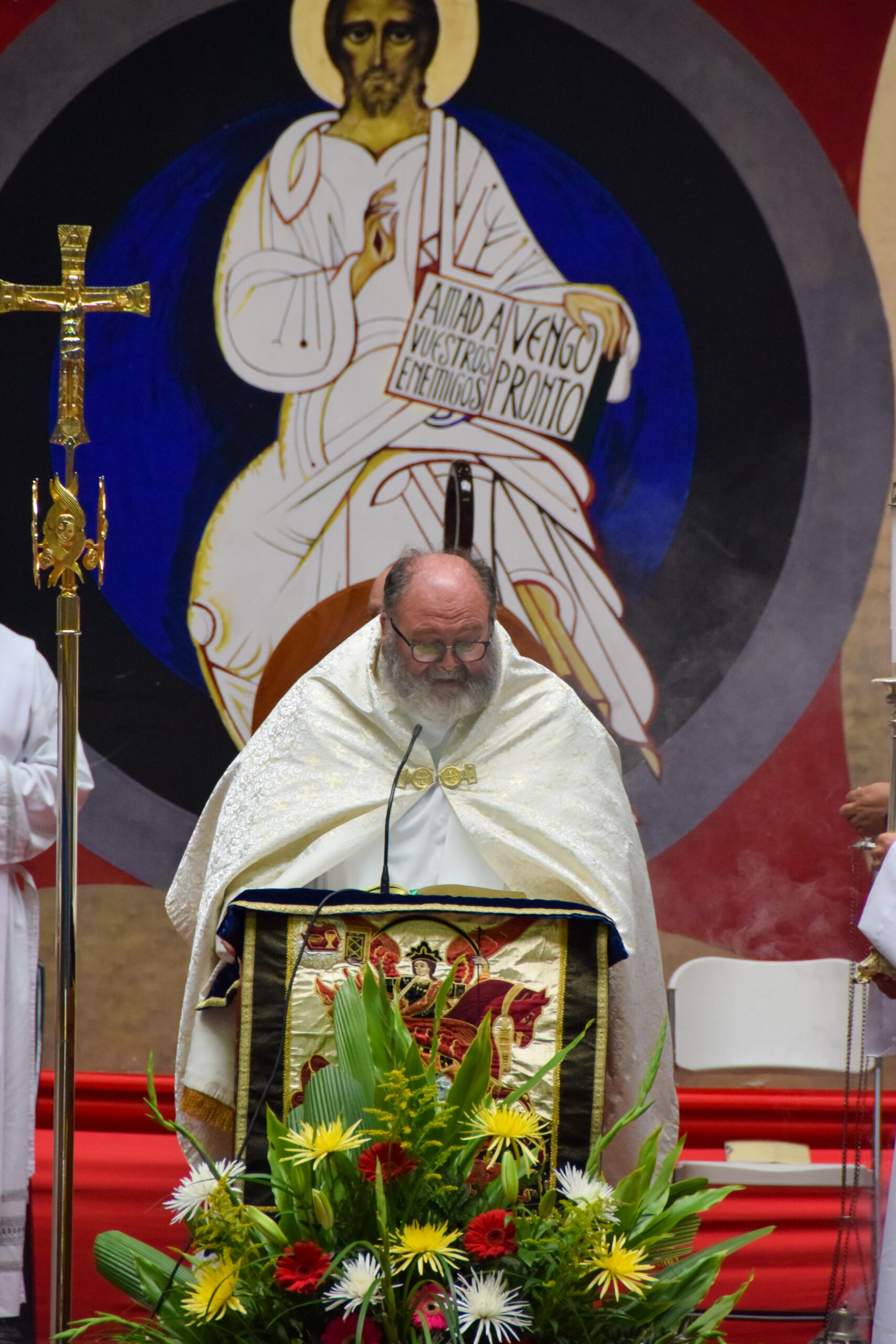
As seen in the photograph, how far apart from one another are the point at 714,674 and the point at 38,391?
9.46ft

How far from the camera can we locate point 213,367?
20.3 ft

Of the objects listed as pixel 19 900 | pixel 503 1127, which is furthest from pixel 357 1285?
pixel 19 900

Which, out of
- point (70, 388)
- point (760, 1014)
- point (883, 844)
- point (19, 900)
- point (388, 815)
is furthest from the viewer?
point (760, 1014)

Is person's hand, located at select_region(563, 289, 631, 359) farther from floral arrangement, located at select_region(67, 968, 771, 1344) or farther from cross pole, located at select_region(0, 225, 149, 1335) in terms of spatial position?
floral arrangement, located at select_region(67, 968, 771, 1344)

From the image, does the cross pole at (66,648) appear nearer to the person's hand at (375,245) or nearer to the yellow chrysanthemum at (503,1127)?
the yellow chrysanthemum at (503,1127)

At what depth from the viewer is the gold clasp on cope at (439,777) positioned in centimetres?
338

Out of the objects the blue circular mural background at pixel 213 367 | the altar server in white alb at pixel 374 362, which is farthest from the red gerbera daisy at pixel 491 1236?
the blue circular mural background at pixel 213 367

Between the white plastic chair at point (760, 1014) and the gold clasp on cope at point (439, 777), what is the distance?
1.63m

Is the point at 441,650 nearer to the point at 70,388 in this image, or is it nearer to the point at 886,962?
the point at 70,388

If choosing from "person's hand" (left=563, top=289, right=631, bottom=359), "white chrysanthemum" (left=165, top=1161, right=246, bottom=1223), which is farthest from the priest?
"person's hand" (left=563, top=289, right=631, bottom=359)

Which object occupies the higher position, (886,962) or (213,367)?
(213,367)

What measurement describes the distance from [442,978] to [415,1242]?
90cm

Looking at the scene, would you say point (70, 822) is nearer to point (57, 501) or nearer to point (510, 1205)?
point (57, 501)

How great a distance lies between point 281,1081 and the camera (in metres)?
2.66
